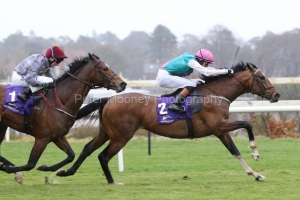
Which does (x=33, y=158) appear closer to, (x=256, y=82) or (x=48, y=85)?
(x=48, y=85)

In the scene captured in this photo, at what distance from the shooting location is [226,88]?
30.9ft

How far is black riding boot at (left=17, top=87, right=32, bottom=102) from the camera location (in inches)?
340

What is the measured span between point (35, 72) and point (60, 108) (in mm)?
615

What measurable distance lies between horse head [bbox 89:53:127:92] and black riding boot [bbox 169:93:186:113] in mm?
741

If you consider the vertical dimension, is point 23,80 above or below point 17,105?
above

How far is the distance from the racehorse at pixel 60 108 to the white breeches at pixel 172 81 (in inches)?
30.6

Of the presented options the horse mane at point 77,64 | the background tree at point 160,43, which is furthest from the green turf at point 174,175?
the background tree at point 160,43

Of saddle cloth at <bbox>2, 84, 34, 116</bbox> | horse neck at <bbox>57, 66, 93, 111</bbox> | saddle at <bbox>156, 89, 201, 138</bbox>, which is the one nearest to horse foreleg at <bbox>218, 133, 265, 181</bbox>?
saddle at <bbox>156, 89, 201, 138</bbox>

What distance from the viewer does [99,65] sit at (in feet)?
29.7

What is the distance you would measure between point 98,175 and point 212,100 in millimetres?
2309

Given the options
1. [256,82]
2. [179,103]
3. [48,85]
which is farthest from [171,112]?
[48,85]

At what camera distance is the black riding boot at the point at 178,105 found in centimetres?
897

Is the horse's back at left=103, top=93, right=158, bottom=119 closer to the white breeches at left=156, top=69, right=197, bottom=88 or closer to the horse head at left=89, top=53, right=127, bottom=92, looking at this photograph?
the horse head at left=89, top=53, right=127, bottom=92

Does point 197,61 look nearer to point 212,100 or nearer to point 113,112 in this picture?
point 212,100
